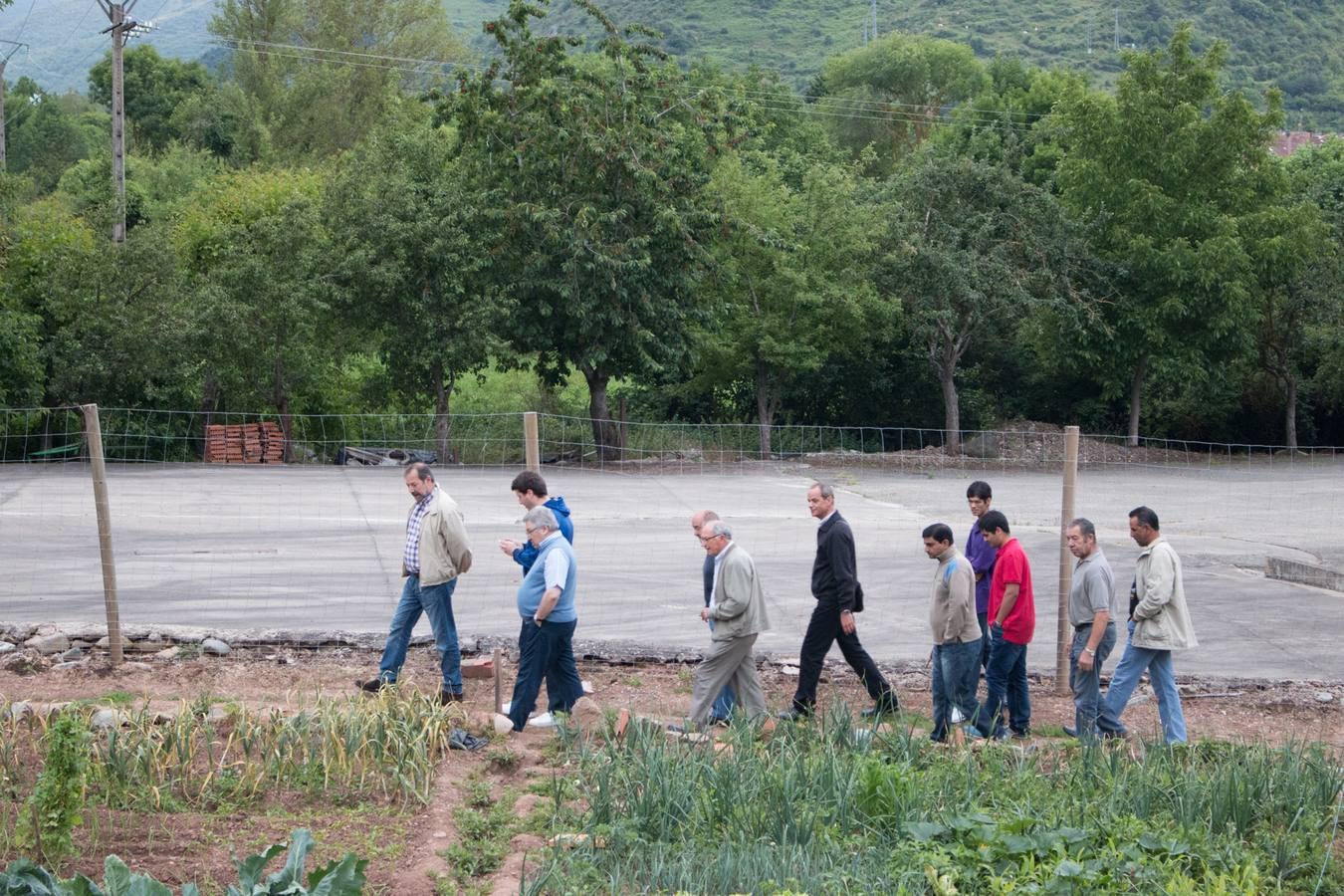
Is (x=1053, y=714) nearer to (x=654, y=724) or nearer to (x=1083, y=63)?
(x=654, y=724)

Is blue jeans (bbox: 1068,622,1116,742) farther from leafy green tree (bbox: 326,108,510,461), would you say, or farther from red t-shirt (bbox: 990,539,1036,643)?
leafy green tree (bbox: 326,108,510,461)

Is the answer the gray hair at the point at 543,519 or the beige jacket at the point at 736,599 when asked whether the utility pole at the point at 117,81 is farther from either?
the beige jacket at the point at 736,599

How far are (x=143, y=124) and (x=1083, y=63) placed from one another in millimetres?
78207

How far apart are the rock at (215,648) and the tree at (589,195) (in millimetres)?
16949

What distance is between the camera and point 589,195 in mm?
28031

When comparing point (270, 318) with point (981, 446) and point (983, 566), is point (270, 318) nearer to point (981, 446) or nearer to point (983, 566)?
point (981, 446)

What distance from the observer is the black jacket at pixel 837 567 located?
8742 mm

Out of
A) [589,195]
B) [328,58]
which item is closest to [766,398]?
[589,195]

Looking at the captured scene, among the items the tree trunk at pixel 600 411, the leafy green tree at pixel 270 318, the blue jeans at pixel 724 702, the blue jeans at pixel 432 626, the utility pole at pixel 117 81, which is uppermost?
the utility pole at pixel 117 81

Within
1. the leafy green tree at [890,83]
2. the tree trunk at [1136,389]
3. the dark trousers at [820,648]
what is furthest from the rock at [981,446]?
the leafy green tree at [890,83]

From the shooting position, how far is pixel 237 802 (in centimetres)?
672

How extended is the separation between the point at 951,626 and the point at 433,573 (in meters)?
3.39

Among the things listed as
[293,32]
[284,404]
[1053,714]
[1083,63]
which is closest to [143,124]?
[293,32]

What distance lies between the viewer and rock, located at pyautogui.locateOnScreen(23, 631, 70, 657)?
1045 centimetres
